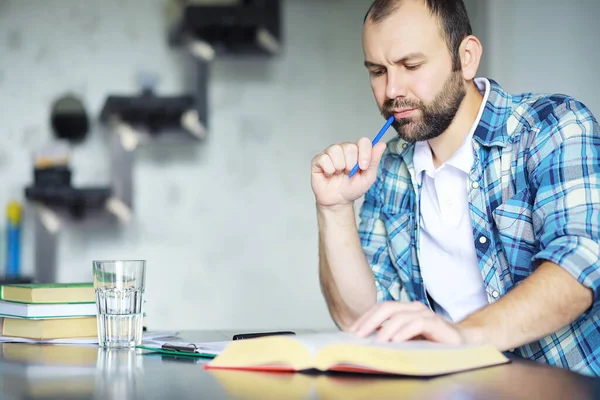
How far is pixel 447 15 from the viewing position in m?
1.44

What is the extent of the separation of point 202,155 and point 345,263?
147 cm

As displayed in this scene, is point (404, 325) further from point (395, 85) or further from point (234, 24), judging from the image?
point (234, 24)

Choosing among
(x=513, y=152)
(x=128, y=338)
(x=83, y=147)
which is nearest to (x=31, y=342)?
(x=128, y=338)

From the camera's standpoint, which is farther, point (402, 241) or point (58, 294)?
point (402, 241)

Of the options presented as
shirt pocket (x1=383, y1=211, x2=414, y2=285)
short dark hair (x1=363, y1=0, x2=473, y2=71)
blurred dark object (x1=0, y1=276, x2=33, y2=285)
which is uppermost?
short dark hair (x1=363, y1=0, x2=473, y2=71)

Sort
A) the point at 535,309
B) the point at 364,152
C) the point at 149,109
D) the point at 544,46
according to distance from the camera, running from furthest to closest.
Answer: the point at 149,109 → the point at 544,46 → the point at 364,152 → the point at 535,309

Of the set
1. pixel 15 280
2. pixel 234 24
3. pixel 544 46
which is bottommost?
pixel 15 280

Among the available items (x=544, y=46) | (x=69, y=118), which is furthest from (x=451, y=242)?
(x=69, y=118)

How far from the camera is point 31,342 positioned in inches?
47.4

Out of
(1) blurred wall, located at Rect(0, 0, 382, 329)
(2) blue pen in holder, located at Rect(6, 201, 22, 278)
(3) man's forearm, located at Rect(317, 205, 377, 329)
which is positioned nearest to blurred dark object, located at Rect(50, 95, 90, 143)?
(1) blurred wall, located at Rect(0, 0, 382, 329)

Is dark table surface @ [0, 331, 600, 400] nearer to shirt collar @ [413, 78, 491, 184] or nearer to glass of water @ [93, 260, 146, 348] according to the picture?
glass of water @ [93, 260, 146, 348]

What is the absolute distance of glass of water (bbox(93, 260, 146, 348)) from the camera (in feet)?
3.47

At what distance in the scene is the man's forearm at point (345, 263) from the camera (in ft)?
4.68

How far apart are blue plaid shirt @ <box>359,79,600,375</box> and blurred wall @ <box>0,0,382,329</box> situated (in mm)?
1311
